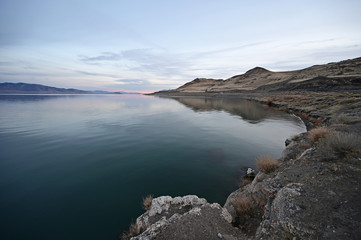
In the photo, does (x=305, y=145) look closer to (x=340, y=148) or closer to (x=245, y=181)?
(x=340, y=148)

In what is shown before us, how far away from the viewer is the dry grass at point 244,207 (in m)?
4.81

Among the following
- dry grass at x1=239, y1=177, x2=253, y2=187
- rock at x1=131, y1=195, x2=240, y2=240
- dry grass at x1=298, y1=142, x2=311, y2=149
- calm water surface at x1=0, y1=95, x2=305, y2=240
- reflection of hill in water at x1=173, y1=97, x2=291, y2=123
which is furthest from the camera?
reflection of hill in water at x1=173, y1=97, x2=291, y2=123

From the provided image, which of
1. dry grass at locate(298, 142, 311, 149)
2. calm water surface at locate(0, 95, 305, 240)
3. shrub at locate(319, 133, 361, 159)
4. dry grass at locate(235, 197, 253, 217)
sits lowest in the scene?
calm water surface at locate(0, 95, 305, 240)

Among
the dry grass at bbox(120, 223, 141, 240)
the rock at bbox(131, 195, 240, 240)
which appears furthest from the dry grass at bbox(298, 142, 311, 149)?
the dry grass at bbox(120, 223, 141, 240)

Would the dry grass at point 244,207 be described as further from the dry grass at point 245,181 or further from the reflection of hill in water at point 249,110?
the reflection of hill in water at point 249,110

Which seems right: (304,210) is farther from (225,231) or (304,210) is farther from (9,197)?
(9,197)

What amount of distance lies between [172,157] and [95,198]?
5.36 metres

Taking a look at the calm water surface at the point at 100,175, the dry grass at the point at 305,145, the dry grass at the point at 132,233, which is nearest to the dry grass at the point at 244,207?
the calm water surface at the point at 100,175

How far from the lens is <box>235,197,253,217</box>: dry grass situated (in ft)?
15.8

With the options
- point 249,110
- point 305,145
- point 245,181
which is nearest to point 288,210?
point 245,181

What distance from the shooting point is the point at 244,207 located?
16.0 ft

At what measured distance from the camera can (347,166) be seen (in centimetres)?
500

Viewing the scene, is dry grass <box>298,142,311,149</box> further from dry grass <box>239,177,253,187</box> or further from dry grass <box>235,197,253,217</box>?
dry grass <box>235,197,253,217</box>

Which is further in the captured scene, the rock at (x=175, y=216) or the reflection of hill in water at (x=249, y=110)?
the reflection of hill in water at (x=249, y=110)
